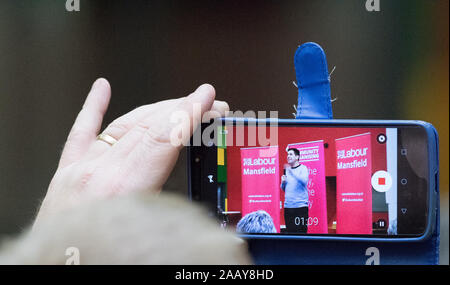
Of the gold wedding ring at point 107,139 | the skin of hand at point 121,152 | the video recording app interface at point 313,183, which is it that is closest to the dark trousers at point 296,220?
the video recording app interface at point 313,183

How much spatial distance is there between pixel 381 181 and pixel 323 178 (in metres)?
0.07

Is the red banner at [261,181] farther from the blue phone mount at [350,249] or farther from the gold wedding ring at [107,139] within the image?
the gold wedding ring at [107,139]

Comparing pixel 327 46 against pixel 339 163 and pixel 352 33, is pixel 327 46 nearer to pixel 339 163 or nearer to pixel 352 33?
pixel 352 33

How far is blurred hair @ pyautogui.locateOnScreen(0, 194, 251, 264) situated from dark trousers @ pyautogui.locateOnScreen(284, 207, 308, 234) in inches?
2.1

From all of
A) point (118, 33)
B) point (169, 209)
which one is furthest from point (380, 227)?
point (118, 33)

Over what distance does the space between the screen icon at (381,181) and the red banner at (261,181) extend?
0.35ft

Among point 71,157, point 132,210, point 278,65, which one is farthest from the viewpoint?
point 278,65

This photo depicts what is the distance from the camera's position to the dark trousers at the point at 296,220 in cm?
51

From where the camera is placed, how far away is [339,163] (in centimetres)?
51

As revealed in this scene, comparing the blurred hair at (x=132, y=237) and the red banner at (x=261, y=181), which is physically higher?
the red banner at (x=261, y=181)

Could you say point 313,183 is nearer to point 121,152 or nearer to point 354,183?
point 354,183

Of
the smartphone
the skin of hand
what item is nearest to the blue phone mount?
the smartphone

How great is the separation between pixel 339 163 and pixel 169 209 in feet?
0.64

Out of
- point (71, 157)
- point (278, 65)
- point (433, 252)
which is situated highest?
point (278, 65)
